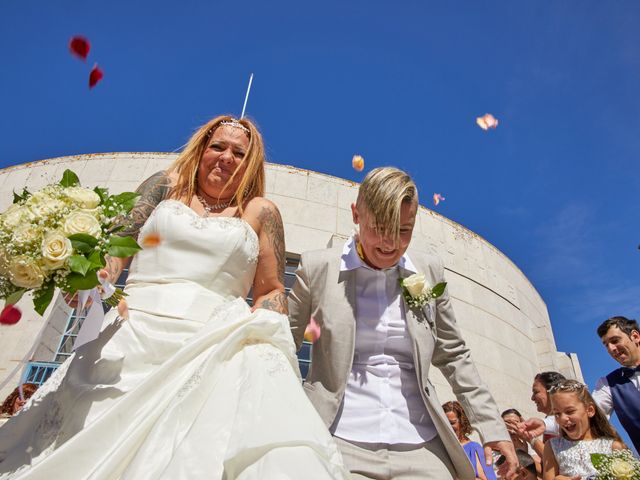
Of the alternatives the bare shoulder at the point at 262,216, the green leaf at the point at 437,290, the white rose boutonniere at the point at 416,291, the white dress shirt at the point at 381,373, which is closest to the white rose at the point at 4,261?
the bare shoulder at the point at 262,216

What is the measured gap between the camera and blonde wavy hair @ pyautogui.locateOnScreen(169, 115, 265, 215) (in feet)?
8.95

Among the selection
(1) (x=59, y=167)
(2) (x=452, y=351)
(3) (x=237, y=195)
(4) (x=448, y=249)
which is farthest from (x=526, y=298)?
(1) (x=59, y=167)

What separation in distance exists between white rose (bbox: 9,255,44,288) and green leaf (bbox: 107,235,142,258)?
0.27 metres

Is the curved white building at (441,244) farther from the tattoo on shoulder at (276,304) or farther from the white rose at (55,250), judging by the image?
the white rose at (55,250)

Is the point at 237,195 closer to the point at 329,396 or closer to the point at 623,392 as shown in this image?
the point at 329,396

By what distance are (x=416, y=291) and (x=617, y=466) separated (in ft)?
6.41

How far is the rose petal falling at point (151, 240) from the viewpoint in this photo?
2.36 m

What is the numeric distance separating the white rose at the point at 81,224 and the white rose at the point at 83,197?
0.27 ft

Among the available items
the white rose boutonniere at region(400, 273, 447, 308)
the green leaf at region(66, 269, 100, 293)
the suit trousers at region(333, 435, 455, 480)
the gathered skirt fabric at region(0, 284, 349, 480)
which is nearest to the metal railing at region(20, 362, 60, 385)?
the gathered skirt fabric at region(0, 284, 349, 480)

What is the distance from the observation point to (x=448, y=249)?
9680 mm

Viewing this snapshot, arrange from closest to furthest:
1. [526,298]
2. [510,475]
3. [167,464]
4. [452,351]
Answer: [167,464] → [510,475] → [452,351] → [526,298]

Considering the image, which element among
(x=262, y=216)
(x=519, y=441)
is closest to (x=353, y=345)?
(x=262, y=216)

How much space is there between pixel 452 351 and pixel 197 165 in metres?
1.98

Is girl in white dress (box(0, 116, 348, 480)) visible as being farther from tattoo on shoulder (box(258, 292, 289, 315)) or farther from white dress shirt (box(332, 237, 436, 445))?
white dress shirt (box(332, 237, 436, 445))
